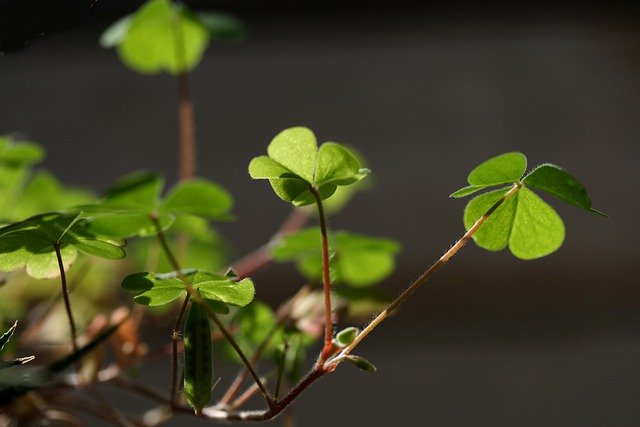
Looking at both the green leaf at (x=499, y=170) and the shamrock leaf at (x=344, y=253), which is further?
the shamrock leaf at (x=344, y=253)

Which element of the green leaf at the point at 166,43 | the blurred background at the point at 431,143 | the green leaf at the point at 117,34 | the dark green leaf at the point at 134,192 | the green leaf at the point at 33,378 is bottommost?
the blurred background at the point at 431,143

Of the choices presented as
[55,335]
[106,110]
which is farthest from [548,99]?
[55,335]

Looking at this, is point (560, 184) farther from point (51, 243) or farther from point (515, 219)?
point (51, 243)

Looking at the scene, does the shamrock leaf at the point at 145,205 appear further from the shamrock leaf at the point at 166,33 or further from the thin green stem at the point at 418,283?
the shamrock leaf at the point at 166,33

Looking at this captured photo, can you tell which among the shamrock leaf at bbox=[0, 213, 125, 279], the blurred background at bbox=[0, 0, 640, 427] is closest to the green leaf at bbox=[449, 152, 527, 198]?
the shamrock leaf at bbox=[0, 213, 125, 279]

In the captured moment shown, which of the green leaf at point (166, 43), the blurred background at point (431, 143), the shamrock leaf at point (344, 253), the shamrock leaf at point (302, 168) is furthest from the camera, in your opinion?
the blurred background at point (431, 143)

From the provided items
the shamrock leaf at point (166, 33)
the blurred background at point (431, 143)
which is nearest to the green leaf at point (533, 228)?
the shamrock leaf at point (166, 33)

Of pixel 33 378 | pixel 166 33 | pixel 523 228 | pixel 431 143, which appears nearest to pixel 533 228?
pixel 523 228
